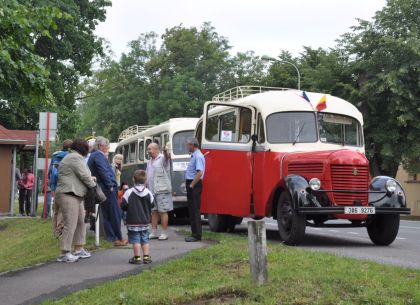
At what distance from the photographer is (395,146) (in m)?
32.7

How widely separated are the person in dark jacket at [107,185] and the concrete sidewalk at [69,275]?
689mm

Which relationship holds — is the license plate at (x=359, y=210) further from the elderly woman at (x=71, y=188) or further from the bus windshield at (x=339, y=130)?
the elderly woman at (x=71, y=188)

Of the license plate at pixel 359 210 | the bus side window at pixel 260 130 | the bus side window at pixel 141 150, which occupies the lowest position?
the license plate at pixel 359 210

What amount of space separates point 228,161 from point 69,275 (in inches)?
182

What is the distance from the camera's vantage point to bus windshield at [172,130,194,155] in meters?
17.8

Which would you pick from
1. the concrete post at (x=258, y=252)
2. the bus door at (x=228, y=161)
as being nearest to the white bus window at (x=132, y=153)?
the bus door at (x=228, y=161)

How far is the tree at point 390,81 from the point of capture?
3184cm

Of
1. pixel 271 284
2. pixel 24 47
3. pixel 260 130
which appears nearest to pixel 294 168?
pixel 260 130

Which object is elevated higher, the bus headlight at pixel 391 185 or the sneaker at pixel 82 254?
the bus headlight at pixel 391 185

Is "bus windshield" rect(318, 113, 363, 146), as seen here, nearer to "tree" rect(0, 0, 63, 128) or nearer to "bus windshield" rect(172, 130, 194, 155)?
"tree" rect(0, 0, 63, 128)

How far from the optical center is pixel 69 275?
8.50 metres

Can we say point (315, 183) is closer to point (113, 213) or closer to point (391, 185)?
point (391, 185)

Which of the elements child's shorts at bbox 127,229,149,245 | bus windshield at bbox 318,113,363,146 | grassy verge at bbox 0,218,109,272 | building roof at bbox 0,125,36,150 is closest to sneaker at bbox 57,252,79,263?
grassy verge at bbox 0,218,109,272

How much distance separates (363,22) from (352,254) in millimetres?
28181
